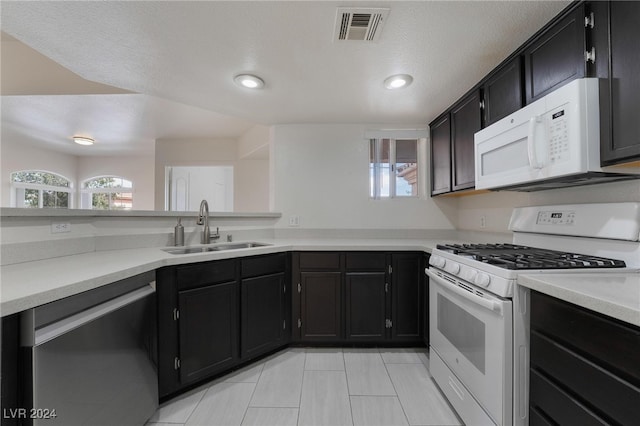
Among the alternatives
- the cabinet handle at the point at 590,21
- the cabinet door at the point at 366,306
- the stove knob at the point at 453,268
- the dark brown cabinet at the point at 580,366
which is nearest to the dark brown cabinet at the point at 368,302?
the cabinet door at the point at 366,306

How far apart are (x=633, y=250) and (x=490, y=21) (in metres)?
1.28

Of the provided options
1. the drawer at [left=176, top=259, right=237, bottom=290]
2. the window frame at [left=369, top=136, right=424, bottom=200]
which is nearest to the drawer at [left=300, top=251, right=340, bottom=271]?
the drawer at [left=176, top=259, right=237, bottom=290]

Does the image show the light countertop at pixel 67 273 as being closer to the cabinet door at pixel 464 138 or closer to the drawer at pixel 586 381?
the drawer at pixel 586 381

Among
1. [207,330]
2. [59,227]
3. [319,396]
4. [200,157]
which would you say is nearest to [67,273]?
[59,227]

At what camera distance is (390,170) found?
2857 mm

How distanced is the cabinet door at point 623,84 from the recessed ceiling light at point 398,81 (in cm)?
98

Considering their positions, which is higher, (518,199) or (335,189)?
(335,189)

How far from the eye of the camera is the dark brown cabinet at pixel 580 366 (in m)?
0.70

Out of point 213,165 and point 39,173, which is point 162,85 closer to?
point 213,165

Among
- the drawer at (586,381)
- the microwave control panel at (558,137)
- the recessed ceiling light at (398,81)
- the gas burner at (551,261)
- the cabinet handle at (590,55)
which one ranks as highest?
the recessed ceiling light at (398,81)

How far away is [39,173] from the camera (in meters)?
5.48

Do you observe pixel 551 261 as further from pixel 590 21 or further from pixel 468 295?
pixel 590 21

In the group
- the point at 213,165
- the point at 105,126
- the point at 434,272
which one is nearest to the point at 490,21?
the point at 434,272

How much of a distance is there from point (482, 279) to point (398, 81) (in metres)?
1.48
